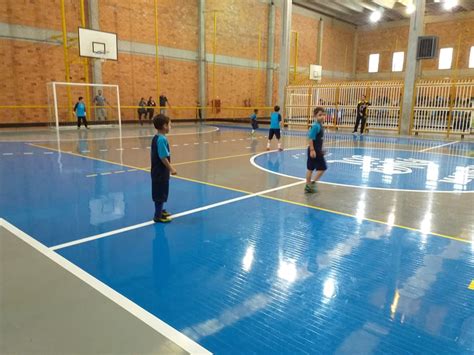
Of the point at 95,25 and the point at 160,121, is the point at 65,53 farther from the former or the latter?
the point at 160,121

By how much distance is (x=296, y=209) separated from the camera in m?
5.83

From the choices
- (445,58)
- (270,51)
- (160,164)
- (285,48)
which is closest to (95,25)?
(285,48)

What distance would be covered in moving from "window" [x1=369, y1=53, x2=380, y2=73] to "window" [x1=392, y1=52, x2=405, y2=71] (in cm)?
179

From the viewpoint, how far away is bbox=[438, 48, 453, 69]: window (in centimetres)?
3278

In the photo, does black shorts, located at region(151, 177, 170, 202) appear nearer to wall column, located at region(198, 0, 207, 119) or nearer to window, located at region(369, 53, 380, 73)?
wall column, located at region(198, 0, 207, 119)

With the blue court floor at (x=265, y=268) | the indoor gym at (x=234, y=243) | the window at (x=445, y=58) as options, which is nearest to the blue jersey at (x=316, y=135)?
the indoor gym at (x=234, y=243)

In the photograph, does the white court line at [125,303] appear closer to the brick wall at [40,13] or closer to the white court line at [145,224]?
the white court line at [145,224]

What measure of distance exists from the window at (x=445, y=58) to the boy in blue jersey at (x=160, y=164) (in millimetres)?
35433

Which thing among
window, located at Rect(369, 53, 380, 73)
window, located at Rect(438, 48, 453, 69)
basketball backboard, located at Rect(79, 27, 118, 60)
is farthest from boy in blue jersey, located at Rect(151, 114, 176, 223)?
window, located at Rect(369, 53, 380, 73)

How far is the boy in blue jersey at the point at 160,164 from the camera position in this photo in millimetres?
4758

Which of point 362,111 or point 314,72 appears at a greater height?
point 314,72

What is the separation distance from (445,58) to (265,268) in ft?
120

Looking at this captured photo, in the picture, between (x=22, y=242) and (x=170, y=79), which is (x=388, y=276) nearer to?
(x=22, y=242)

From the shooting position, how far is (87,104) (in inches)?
813
